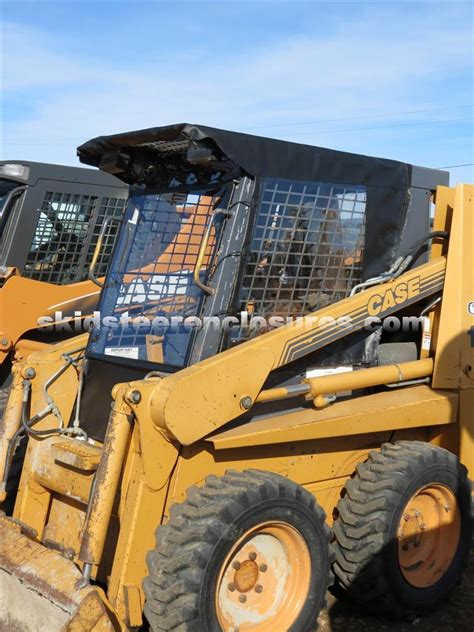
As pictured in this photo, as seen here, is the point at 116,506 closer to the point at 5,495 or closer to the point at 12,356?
the point at 5,495

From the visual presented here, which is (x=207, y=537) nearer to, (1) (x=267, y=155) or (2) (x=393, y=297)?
(2) (x=393, y=297)

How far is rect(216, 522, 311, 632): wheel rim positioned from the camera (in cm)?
371

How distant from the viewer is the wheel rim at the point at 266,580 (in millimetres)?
3711

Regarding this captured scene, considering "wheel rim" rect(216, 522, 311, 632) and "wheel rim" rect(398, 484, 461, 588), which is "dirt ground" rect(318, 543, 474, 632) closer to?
"wheel rim" rect(398, 484, 461, 588)

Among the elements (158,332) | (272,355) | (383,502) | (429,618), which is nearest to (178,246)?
(158,332)

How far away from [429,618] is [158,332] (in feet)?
7.26

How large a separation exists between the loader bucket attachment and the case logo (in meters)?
2.12

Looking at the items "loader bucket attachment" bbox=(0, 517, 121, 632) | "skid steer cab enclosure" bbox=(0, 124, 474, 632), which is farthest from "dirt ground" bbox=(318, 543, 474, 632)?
"loader bucket attachment" bbox=(0, 517, 121, 632)

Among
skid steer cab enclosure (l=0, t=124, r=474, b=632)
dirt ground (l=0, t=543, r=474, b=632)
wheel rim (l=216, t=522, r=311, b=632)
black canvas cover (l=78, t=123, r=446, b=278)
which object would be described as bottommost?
dirt ground (l=0, t=543, r=474, b=632)

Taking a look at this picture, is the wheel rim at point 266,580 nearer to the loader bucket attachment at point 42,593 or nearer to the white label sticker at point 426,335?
the loader bucket attachment at point 42,593

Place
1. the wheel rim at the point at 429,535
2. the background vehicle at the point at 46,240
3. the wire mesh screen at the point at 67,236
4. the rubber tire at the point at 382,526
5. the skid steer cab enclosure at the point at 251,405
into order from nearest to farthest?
the skid steer cab enclosure at the point at 251,405 → the rubber tire at the point at 382,526 → the wheel rim at the point at 429,535 → the background vehicle at the point at 46,240 → the wire mesh screen at the point at 67,236

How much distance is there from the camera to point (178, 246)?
14.9 feet

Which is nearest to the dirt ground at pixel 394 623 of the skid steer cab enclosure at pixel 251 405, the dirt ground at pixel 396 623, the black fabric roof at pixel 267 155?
the dirt ground at pixel 396 623

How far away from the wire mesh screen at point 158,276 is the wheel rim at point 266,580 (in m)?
1.01
